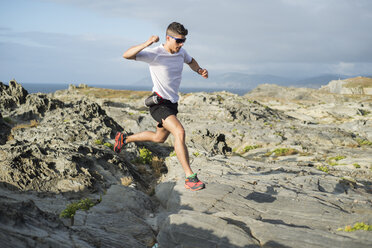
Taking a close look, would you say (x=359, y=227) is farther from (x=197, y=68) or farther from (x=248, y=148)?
(x=248, y=148)

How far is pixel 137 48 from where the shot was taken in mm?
7809

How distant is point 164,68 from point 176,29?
3.75 ft

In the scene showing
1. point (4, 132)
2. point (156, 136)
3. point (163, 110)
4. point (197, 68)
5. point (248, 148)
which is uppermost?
point (197, 68)

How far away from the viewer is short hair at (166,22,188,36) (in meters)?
8.20

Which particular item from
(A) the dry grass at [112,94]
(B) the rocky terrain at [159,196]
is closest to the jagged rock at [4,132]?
(B) the rocky terrain at [159,196]

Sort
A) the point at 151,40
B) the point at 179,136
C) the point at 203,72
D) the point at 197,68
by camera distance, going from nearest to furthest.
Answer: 1. the point at 151,40
2. the point at 179,136
3. the point at 203,72
4. the point at 197,68

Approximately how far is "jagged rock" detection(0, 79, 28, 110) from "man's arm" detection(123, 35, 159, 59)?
2533cm

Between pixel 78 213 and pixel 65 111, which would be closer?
pixel 78 213

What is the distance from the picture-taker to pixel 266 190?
10680mm

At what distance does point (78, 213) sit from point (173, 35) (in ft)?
18.5

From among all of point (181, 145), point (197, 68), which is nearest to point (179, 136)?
point (181, 145)

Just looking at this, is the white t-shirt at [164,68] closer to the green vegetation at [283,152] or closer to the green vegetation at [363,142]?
the green vegetation at [283,152]

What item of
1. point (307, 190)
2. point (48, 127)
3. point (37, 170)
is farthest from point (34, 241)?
point (48, 127)

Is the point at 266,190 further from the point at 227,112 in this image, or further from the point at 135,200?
the point at 227,112
